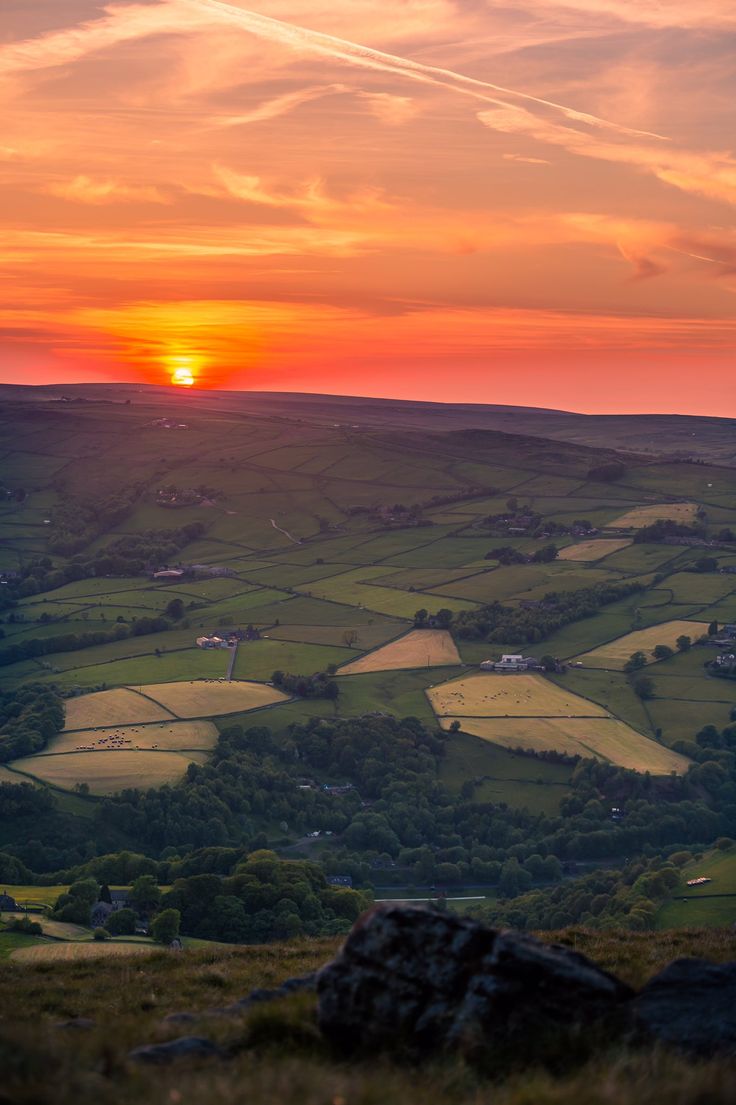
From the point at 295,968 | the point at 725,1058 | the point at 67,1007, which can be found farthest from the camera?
the point at 295,968

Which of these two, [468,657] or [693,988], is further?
[468,657]

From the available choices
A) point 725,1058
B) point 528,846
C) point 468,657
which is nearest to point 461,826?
point 528,846

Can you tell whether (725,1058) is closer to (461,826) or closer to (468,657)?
(461,826)

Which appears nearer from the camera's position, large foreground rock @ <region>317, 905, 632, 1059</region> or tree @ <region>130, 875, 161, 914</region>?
large foreground rock @ <region>317, 905, 632, 1059</region>

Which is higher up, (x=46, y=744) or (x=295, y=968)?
(x=295, y=968)

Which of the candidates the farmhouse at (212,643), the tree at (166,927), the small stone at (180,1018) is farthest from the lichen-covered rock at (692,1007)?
the farmhouse at (212,643)

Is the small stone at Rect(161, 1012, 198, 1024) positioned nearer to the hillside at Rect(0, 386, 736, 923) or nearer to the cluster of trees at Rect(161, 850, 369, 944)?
the cluster of trees at Rect(161, 850, 369, 944)

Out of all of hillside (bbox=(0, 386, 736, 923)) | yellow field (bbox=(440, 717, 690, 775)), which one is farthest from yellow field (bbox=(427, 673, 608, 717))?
yellow field (bbox=(440, 717, 690, 775))
